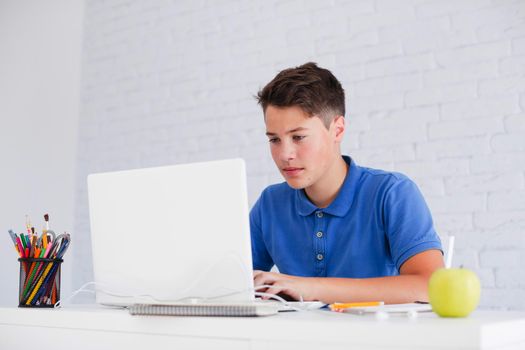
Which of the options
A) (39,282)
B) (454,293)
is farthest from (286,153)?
(454,293)

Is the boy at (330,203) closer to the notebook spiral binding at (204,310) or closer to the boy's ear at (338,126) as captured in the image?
the boy's ear at (338,126)

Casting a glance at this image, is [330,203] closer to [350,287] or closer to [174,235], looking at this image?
[350,287]

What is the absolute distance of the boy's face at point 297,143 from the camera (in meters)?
1.61

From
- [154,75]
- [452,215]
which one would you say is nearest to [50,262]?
[452,215]

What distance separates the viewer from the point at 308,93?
64.3 inches

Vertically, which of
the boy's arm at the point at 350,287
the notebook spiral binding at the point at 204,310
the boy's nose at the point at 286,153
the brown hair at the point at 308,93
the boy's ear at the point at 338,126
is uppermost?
the brown hair at the point at 308,93

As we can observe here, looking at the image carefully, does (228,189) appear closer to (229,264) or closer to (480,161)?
(229,264)

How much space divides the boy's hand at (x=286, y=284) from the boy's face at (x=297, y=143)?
0.40 meters

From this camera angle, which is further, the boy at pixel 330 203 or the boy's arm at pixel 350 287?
the boy at pixel 330 203

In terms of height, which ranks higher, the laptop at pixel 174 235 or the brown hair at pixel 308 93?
the brown hair at pixel 308 93

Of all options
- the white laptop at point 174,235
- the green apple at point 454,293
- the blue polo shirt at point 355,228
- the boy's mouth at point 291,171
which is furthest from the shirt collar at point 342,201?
the green apple at point 454,293

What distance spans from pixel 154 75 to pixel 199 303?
228 cm

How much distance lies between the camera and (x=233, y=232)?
3.64ft

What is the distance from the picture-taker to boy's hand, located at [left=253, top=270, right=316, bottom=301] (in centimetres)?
123
